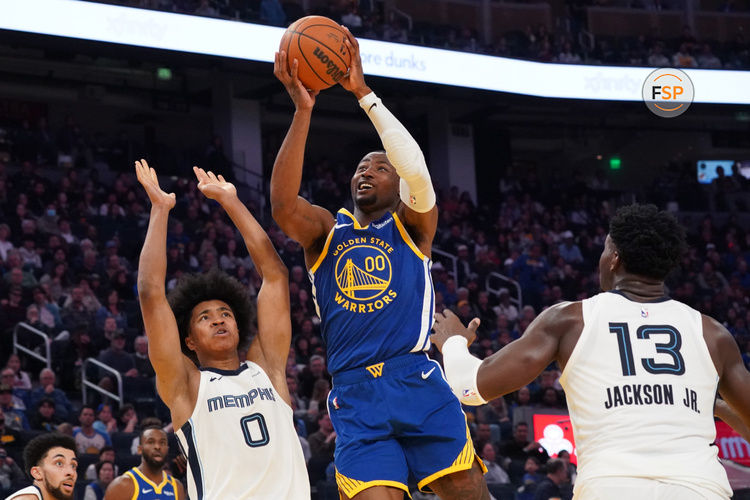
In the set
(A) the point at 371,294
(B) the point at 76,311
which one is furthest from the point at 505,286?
(A) the point at 371,294

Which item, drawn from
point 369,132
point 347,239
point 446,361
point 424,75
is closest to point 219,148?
point 424,75

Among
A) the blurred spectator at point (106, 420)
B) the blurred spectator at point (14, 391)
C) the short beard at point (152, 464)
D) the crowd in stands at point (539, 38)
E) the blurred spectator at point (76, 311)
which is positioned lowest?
the short beard at point (152, 464)

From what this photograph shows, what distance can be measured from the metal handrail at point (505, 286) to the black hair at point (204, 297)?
1347cm

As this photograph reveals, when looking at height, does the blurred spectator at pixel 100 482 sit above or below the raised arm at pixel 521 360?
below

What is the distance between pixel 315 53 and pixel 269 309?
1.24 m

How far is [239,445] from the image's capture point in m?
4.63

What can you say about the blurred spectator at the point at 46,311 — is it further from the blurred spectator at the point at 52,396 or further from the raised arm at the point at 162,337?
the raised arm at the point at 162,337

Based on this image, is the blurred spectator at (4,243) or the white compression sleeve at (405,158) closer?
the white compression sleeve at (405,158)

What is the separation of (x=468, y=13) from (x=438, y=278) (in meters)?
9.53

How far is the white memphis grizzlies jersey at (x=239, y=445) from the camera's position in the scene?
15.1ft

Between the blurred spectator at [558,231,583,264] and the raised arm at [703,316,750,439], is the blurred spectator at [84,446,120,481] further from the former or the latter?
the blurred spectator at [558,231,583,264]

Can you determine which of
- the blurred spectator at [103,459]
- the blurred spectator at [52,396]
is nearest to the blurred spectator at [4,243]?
the blurred spectator at [52,396]

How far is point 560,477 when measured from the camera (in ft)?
36.0

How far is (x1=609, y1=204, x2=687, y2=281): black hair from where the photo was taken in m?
3.71
